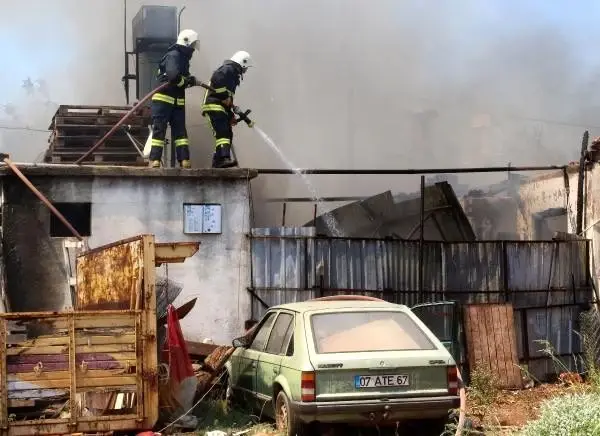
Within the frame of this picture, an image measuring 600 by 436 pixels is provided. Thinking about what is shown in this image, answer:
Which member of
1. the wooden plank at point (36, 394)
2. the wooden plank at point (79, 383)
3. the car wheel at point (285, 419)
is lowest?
the car wheel at point (285, 419)

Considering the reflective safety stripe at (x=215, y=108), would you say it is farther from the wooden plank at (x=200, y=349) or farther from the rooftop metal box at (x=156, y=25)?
the rooftop metal box at (x=156, y=25)

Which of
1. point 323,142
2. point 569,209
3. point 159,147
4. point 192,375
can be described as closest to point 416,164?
point 323,142

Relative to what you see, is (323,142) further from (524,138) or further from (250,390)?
(250,390)

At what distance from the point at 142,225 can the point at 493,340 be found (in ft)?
17.0

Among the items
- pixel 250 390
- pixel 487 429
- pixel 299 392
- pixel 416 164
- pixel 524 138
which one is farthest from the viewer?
pixel 524 138

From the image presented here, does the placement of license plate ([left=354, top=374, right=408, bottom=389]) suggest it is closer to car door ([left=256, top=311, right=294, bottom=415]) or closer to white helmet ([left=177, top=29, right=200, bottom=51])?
car door ([left=256, top=311, right=294, bottom=415])


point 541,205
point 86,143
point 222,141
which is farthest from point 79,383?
point 541,205

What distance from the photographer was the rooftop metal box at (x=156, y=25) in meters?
17.1

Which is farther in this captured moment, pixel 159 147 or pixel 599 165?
pixel 599 165

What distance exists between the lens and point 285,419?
19.9 ft

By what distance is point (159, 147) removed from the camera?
10.6 metres

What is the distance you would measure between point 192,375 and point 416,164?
19710mm

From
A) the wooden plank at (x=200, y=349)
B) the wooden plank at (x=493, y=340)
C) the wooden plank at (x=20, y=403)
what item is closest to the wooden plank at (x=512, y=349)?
the wooden plank at (x=493, y=340)

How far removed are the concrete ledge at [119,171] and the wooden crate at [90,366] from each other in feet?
10.7
